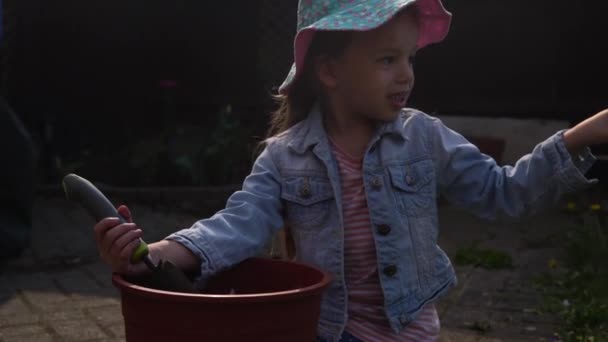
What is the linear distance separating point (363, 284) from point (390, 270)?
9 centimetres

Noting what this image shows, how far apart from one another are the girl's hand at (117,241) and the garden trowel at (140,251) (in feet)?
0.06

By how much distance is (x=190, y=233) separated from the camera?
2170 mm

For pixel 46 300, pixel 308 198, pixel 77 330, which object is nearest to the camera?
pixel 308 198

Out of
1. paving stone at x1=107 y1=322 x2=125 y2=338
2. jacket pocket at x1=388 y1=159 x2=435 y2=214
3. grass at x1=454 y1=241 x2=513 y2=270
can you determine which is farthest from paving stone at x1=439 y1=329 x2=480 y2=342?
jacket pocket at x1=388 y1=159 x2=435 y2=214

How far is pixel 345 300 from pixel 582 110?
6324 mm

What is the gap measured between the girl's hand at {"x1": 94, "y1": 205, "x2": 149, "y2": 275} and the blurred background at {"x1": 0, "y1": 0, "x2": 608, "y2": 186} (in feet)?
18.2

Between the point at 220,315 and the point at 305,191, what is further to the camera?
Answer: the point at 305,191

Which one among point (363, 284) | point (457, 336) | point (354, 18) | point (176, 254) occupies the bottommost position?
point (457, 336)

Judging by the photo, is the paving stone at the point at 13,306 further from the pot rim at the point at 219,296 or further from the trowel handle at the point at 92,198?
the pot rim at the point at 219,296

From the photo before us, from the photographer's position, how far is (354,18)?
2293mm

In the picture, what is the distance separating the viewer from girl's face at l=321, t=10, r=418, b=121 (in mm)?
2326

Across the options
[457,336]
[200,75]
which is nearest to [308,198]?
[457,336]

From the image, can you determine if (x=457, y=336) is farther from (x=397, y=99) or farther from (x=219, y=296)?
(x=219, y=296)

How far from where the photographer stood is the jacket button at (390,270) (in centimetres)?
232
